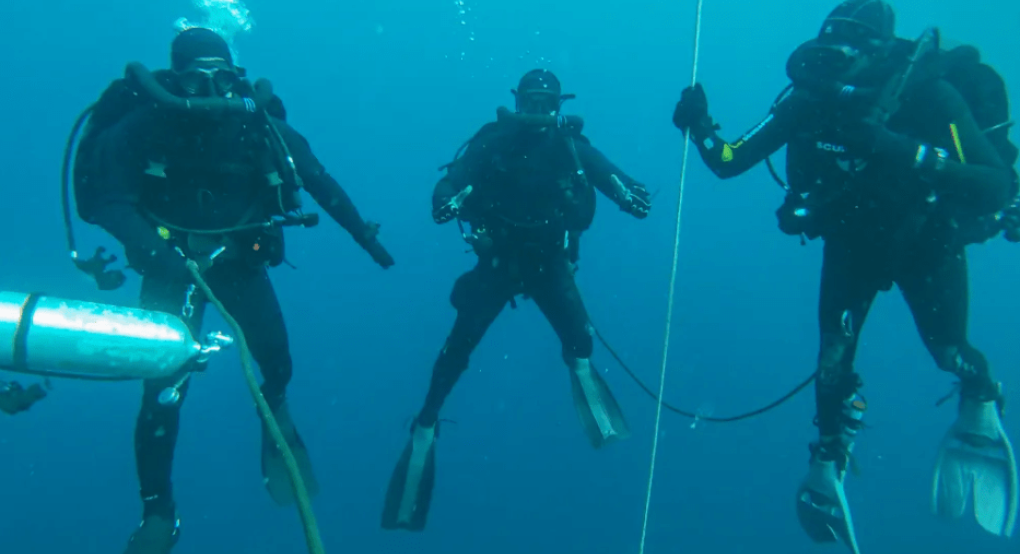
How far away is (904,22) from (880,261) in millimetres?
26769

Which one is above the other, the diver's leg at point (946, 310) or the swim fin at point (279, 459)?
Answer: the diver's leg at point (946, 310)

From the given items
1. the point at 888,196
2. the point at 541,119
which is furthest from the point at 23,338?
the point at 888,196

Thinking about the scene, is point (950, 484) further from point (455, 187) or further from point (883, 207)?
point (455, 187)

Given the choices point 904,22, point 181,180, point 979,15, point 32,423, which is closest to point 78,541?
point 32,423

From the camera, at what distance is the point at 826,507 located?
4.34 metres

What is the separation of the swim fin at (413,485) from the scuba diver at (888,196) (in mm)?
3133

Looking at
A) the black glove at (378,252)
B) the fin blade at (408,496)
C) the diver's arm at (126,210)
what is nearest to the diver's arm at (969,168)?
the black glove at (378,252)

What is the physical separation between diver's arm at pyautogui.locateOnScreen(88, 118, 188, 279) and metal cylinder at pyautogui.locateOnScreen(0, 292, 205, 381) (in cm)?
54

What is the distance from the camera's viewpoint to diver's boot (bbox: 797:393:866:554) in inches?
167

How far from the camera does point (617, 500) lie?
12.5 m

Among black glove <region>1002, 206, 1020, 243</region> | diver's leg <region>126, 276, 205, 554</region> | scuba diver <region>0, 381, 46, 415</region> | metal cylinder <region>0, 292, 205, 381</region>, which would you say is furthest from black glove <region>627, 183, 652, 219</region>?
scuba diver <region>0, 381, 46, 415</region>

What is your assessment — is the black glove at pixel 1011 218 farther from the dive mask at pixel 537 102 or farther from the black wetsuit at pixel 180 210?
the black wetsuit at pixel 180 210

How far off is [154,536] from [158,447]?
1.70 feet

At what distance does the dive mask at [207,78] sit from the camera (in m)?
3.53
